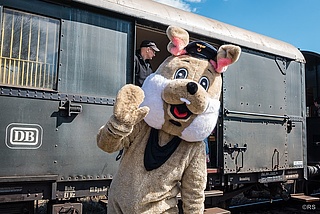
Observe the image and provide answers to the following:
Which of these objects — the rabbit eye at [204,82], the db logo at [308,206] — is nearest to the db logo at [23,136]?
the rabbit eye at [204,82]

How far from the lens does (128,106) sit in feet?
5.65

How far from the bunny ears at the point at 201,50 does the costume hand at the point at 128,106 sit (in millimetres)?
502

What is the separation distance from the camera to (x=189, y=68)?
2.09 metres

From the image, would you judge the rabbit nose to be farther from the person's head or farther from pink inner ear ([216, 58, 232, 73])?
the person's head

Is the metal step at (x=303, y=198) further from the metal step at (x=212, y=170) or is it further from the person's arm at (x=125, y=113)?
the person's arm at (x=125, y=113)

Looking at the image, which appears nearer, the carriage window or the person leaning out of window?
the carriage window

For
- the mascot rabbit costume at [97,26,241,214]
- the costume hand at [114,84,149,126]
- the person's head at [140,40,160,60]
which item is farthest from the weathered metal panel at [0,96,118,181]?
the costume hand at [114,84,149,126]

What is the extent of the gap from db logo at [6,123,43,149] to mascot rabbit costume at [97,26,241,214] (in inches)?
51.0

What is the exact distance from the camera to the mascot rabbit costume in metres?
1.89

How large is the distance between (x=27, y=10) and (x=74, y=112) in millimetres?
1003

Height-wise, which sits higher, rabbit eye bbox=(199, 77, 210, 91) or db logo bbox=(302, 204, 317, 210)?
rabbit eye bbox=(199, 77, 210, 91)

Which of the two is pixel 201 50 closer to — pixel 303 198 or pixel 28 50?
pixel 28 50

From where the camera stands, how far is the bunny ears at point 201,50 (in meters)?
2.08

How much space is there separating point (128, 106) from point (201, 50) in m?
0.74
